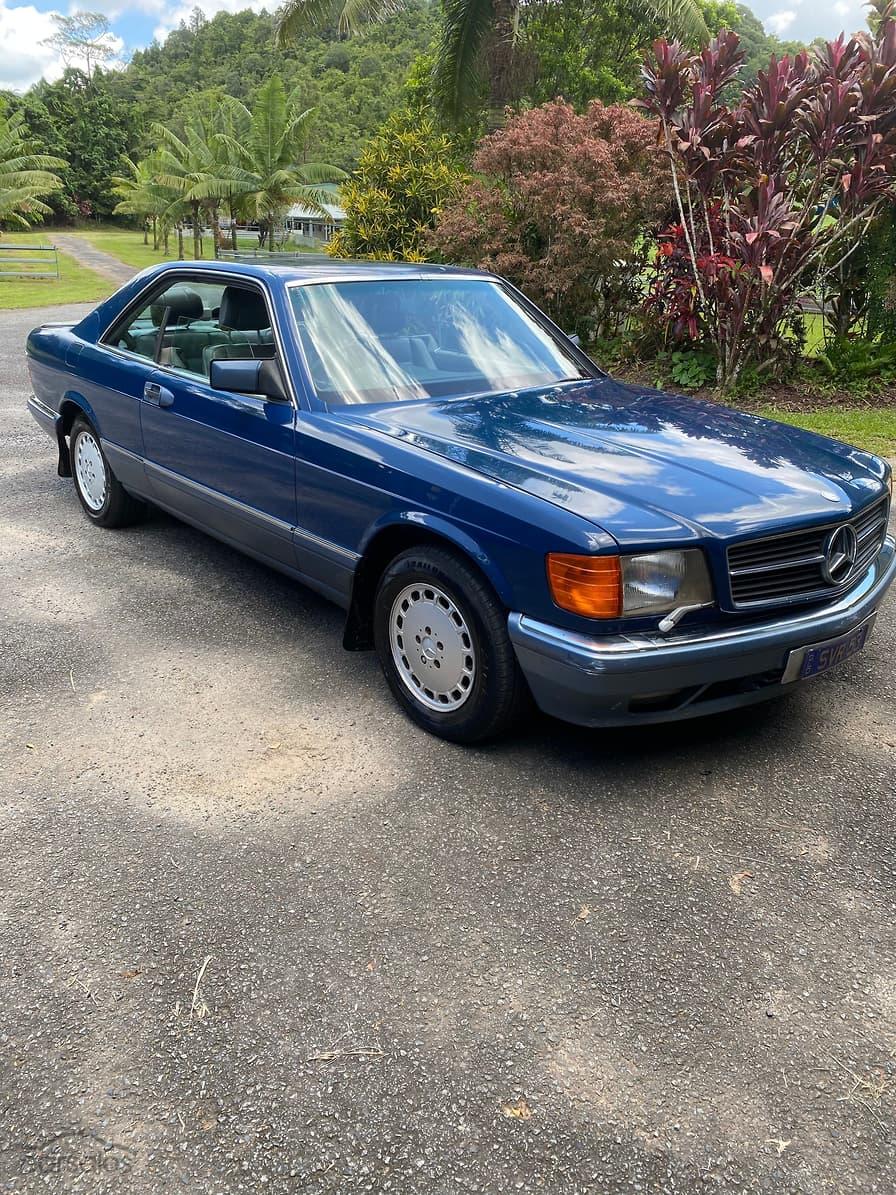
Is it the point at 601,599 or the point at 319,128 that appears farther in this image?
the point at 319,128

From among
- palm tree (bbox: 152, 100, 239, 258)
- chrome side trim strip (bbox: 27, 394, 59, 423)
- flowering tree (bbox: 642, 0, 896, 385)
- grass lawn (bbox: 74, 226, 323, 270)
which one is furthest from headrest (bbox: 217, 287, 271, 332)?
palm tree (bbox: 152, 100, 239, 258)

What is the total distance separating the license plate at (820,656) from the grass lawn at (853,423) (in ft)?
15.8

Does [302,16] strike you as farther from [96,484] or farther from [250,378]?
[250,378]

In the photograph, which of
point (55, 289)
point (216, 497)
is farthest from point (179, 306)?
point (55, 289)

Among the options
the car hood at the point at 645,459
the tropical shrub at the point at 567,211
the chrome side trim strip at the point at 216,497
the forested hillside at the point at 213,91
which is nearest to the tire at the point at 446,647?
the car hood at the point at 645,459

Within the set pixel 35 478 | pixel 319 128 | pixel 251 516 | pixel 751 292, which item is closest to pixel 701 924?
pixel 251 516

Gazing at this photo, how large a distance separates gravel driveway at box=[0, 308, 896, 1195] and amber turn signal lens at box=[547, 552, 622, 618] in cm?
66

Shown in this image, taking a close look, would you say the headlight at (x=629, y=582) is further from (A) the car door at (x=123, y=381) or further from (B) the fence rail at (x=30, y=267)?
(B) the fence rail at (x=30, y=267)

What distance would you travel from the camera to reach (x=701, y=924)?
102 inches

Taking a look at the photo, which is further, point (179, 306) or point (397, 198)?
point (397, 198)

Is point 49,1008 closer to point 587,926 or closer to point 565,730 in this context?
point 587,926

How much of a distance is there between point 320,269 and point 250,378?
2.79ft

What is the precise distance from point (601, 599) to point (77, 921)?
1.68 m

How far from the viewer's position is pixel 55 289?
26.8m
